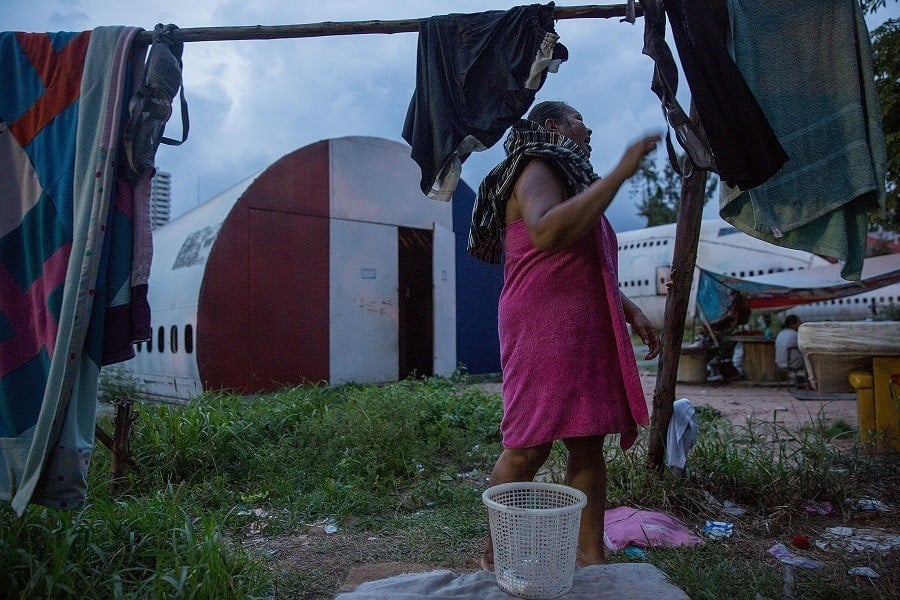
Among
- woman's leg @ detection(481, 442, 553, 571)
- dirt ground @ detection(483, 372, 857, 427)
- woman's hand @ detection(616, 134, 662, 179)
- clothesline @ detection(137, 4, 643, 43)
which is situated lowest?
dirt ground @ detection(483, 372, 857, 427)

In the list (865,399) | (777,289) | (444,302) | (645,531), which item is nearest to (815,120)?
(645,531)

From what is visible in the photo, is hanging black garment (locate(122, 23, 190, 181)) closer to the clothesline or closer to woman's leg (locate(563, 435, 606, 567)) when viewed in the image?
the clothesline

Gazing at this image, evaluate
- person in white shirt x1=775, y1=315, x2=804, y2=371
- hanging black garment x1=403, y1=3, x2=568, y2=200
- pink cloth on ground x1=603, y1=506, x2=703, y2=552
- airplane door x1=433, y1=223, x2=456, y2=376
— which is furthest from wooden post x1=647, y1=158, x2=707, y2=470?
person in white shirt x1=775, y1=315, x2=804, y2=371

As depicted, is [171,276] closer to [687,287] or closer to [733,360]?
[687,287]

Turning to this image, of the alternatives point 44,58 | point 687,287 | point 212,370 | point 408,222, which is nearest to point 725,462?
point 687,287

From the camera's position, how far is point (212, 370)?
23.6ft

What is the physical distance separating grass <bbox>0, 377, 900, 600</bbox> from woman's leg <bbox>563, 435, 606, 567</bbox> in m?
0.36

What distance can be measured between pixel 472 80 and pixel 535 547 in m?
1.86

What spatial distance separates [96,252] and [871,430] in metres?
5.06

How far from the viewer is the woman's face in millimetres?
2354

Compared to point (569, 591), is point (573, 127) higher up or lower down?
higher up

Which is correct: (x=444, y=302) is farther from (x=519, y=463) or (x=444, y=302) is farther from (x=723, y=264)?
(x=723, y=264)

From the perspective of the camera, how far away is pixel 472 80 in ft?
8.55

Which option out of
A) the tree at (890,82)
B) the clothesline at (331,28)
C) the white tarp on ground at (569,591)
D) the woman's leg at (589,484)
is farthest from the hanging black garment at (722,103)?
the tree at (890,82)
